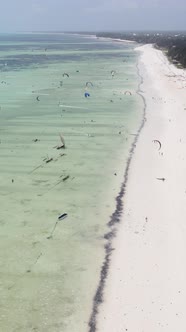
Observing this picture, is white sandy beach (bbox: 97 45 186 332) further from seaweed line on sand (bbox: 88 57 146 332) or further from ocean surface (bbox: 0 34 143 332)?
ocean surface (bbox: 0 34 143 332)

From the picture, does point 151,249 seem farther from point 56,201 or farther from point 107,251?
point 56,201

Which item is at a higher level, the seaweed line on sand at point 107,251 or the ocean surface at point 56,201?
the seaweed line on sand at point 107,251

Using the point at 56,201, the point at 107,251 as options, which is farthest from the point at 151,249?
the point at 56,201

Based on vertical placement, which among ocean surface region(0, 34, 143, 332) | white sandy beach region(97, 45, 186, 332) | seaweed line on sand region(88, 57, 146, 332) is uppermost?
white sandy beach region(97, 45, 186, 332)

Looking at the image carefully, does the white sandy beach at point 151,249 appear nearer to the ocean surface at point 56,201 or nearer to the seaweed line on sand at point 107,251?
the seaweed line on sand at point 107,251

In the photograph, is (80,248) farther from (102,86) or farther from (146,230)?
(102,86)

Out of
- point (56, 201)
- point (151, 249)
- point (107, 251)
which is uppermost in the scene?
point (151, 249)
